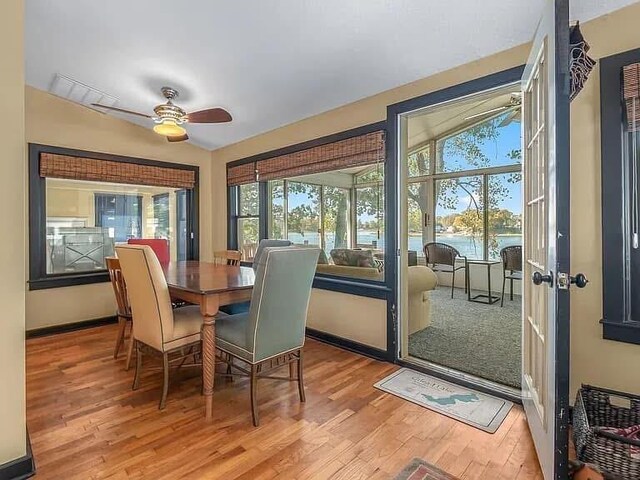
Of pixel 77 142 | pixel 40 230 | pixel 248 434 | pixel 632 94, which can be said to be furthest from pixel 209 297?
pixel 77 142

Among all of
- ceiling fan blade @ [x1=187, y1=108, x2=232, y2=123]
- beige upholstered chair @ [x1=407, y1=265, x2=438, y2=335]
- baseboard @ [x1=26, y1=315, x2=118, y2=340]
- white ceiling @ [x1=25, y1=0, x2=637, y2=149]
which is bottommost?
baseboard @ [x1=26, y1=315, x2=118, y2=340]

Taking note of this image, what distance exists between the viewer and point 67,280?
403cm

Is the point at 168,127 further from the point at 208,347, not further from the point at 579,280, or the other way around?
the point at 579,280

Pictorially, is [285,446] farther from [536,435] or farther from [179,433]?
[536,435]

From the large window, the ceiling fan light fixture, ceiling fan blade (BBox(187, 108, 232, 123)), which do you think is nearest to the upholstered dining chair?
the ceiling fan light fixture

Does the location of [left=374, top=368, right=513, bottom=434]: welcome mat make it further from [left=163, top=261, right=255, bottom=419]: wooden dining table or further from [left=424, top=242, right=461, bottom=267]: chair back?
[left=424, top=242, right=461, bottom=267]: chair back

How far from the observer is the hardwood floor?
1.70 metres

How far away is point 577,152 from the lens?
80.7 inches

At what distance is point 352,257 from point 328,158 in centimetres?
104

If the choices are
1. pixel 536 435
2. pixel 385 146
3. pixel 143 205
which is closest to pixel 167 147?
pixel 143 205

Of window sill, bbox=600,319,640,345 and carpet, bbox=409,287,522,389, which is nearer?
window sill, bbox=600,319,640,345

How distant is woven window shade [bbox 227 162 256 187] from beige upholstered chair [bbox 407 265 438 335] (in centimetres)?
233

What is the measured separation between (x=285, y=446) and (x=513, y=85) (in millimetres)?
2649

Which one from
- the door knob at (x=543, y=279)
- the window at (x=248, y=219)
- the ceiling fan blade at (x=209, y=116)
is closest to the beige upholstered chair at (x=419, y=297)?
the door knob at (x=543, y=279)
